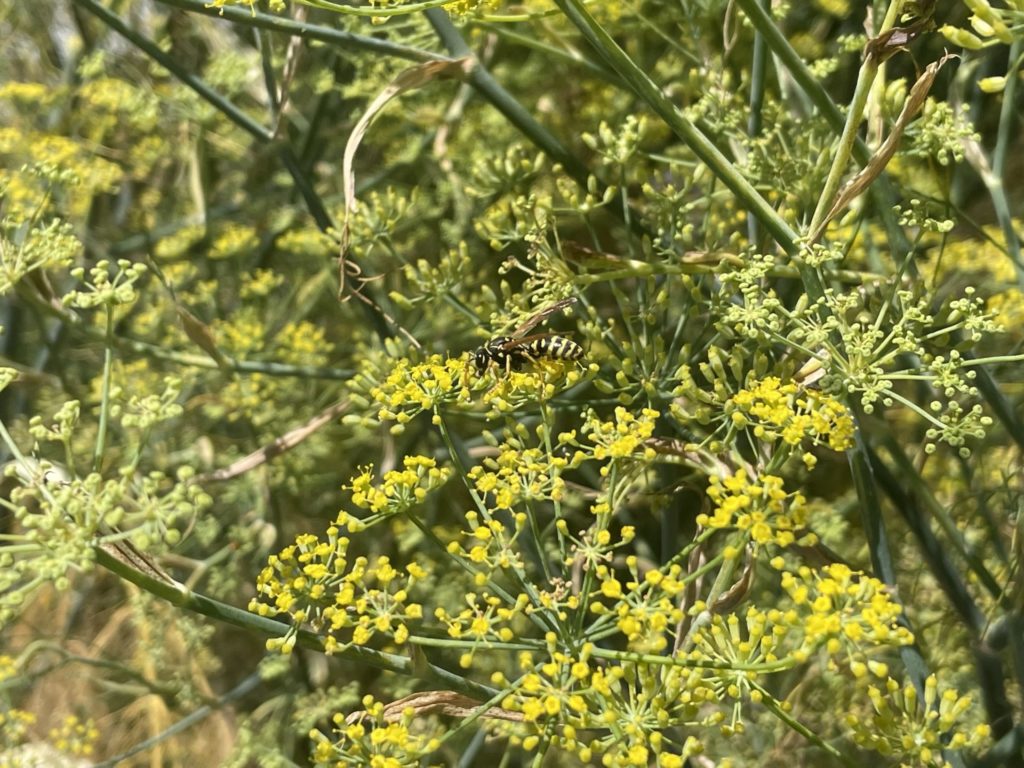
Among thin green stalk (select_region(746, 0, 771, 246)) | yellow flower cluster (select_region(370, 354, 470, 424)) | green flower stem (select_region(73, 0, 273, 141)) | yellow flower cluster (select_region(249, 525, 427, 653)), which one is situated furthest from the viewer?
green flower stem (select_region(73, 0, 273, 141))

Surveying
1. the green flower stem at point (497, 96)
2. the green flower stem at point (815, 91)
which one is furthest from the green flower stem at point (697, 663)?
the green flower stem at point (497, 96)

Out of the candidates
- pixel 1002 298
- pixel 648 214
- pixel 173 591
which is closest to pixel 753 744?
pixel 1002 298

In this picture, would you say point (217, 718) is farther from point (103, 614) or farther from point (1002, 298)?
point (1002, 298)

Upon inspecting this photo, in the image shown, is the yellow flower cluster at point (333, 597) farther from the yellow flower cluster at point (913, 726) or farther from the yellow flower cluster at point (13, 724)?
the yellow flower cluster at point (13, 724)

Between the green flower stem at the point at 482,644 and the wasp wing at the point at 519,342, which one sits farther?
the wasp wing at the point at 519,342

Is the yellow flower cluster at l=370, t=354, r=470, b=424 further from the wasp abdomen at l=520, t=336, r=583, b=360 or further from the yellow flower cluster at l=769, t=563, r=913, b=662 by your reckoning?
the yellow flower cluster at l=769, t=563, r=913, b=662

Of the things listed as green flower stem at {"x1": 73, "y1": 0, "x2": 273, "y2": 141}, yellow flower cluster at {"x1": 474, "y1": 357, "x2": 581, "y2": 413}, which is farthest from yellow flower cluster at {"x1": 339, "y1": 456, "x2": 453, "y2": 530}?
green flower stem at {"x1": 73, "y1": 0, "x2": 273, "y2": 141}
